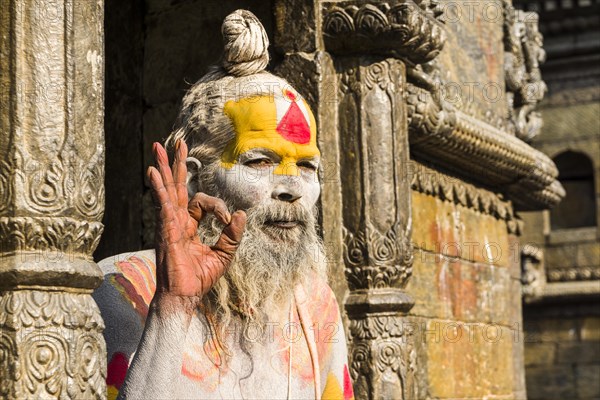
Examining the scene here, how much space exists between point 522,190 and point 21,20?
15.0ft

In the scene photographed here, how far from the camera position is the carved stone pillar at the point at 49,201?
3381 millimetres

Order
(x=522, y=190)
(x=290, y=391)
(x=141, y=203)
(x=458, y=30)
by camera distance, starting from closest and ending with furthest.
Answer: (x=290, y=391) → (x=141, y=203) → (x=458, y=30) → (x=522, y=190)

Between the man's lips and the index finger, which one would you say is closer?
the index finger

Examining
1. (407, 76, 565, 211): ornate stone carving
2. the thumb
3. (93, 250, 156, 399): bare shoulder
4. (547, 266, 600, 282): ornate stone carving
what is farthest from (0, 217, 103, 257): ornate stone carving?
(547, 266, 600, 282): ornate stone carving

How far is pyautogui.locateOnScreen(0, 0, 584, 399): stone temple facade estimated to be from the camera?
344 centimetres

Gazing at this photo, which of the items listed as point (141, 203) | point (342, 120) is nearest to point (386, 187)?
point (342, 120)

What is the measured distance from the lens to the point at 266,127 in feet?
13.8

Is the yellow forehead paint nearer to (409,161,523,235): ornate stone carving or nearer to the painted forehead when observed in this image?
the painted forehead

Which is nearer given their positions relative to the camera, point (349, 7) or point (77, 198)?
point (77, 198)

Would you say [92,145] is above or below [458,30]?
below

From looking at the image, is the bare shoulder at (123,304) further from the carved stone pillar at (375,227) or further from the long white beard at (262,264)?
the carved stone pillar at (375,227)

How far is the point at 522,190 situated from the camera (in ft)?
25.0

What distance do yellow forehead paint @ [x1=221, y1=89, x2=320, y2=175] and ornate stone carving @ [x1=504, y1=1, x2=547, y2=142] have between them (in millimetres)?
3481

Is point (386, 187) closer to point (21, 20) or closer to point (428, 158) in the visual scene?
point (428, 158)
